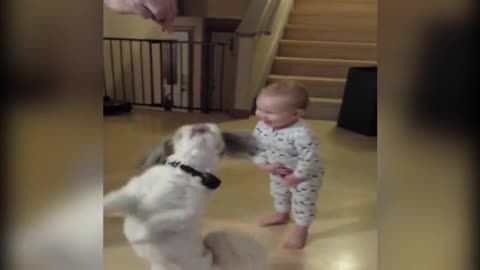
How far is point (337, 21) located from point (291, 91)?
0.08 m

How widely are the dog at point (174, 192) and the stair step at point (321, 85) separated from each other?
7 cm

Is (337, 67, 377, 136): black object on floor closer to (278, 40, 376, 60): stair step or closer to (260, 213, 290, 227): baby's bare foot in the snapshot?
(278, 40, 376, 60): stair step

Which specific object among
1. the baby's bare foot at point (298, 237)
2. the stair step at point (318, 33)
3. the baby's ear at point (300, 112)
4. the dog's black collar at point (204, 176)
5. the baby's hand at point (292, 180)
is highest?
the stair step at point (318, 33)

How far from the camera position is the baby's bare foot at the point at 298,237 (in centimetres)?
58

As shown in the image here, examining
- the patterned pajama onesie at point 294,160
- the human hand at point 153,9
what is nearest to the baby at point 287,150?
the patterned pajama onesie at point 294,160

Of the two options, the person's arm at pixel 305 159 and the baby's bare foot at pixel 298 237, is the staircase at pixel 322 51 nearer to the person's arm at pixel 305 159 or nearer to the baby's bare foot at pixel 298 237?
the person's arm at pixel 305 159

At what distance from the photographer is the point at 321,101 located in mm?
482

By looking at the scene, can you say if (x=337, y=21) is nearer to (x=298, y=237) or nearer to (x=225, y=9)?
(x=225, y=9)

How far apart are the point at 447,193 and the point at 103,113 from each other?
0.28m

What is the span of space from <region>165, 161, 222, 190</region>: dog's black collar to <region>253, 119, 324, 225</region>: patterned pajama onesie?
0.15 ft

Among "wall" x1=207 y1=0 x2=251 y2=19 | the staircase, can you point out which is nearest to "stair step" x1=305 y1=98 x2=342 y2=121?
the staircase

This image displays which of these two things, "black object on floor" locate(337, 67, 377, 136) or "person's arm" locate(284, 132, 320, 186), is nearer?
"black object on floor" locate(337, 67, 377, 136)

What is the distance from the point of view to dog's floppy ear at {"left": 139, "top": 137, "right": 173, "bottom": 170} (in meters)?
0.47

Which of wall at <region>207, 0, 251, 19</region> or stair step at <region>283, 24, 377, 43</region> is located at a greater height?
wall at <region>207, 0, 251, 19</region>
